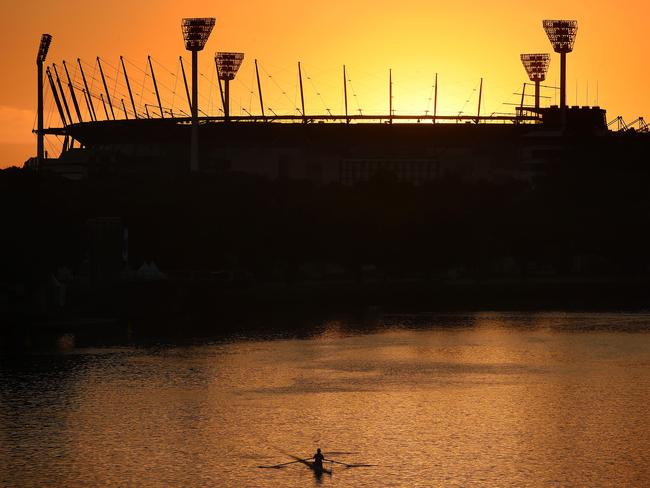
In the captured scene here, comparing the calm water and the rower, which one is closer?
the rower

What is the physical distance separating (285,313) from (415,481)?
7902 centimetres

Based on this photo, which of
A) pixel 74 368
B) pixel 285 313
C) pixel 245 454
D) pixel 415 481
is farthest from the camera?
pixel 285 313

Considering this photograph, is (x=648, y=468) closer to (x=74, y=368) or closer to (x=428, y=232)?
(x=74, y=368)

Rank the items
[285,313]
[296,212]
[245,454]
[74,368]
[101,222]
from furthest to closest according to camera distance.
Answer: [296,212], [101,222], [285,313], [74,368], [245,454]

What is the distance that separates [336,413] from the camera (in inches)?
3130

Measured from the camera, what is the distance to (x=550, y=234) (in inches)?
7830

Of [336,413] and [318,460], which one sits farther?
[336,413]

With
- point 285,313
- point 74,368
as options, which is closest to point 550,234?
point 285,313

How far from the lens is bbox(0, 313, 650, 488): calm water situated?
217 feet

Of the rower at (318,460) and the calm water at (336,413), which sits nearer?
the rower at (318,460)

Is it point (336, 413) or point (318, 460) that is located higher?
point (336, 413)

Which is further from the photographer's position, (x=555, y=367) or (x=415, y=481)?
(x=555, y=367)

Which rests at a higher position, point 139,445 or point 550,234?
point 550,234

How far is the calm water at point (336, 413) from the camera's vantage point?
6606 cm
